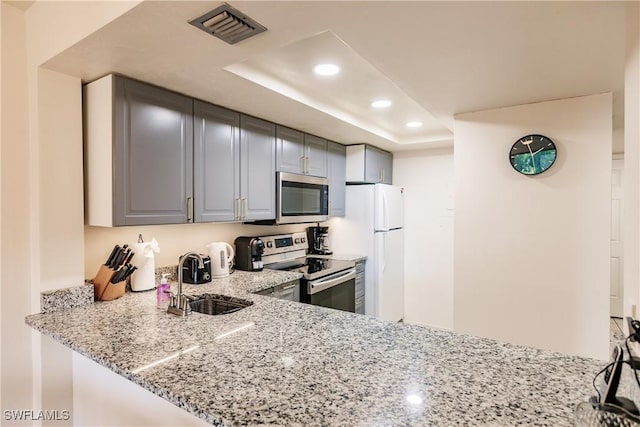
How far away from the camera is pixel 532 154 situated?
2.25 meters

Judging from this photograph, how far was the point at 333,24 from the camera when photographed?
1309mm

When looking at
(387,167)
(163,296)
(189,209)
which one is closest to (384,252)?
(387,167)

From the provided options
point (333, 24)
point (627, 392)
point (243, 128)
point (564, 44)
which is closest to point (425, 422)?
point (627, 392)

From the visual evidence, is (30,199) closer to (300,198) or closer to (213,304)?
(213,304)

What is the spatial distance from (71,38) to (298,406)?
1.71m

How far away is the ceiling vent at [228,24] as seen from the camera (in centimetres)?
124

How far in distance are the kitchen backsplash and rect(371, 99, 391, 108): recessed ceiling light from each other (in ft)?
5.00

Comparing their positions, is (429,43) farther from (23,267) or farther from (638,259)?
(23,267)

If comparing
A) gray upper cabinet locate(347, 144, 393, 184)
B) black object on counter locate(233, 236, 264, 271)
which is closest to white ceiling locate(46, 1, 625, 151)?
black object on counter locate(233, 236, 264, 271)

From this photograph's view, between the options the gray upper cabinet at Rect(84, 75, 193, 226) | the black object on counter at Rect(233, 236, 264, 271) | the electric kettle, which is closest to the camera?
the gray upper cabinet at Rect(84, 75, 193, 226)

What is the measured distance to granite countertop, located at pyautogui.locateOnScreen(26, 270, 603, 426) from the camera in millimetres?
901

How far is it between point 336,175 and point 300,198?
2.24ft

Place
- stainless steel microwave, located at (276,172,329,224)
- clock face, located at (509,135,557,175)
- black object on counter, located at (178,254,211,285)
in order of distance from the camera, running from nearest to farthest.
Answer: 1. clock face, located at (509,135,557,175)
2. black object on counter, located at (178,254,211,285)
3. stainless steel microwave, located at (276,172,329,224)

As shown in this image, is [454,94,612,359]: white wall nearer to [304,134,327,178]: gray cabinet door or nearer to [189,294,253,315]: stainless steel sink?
[304,134,327,178]: gray cabinet door
